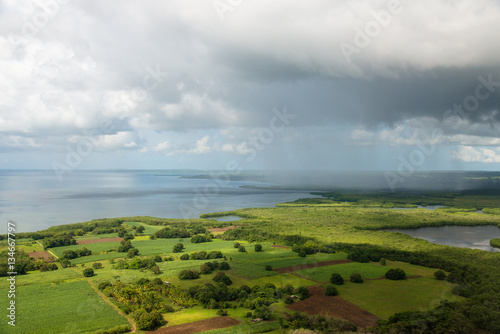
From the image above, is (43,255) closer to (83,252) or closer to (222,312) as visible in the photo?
(83,252)

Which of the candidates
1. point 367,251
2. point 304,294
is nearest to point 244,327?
point 304,294

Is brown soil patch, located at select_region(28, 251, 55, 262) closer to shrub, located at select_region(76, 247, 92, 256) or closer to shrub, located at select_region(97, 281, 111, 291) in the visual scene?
shrub, located at select_region(76, 247, 92, 256)

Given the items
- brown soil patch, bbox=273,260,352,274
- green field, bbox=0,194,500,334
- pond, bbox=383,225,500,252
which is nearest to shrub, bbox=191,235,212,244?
green field, bbox=0,194,500,334

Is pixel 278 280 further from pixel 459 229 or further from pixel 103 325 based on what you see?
pixel 459 229

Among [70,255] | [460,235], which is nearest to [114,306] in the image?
[70,255]

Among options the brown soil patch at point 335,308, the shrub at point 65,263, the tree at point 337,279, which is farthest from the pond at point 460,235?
the shrub at point 65,263
